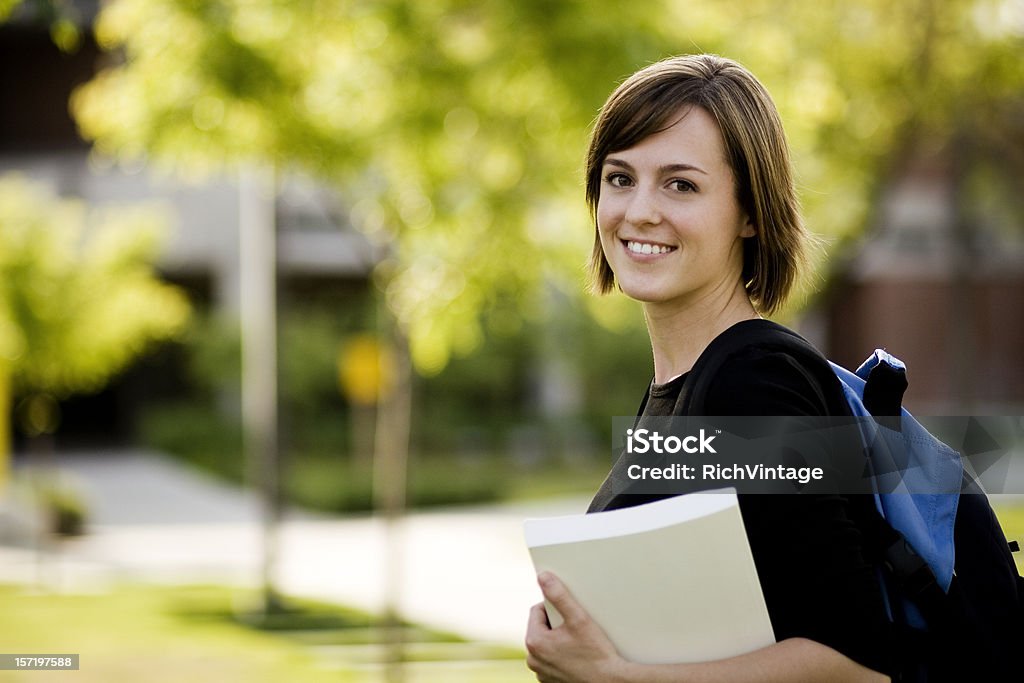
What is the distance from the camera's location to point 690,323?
1.80 meters

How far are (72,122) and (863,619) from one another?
29296 mm

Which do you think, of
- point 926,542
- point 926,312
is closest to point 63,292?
point 926,542

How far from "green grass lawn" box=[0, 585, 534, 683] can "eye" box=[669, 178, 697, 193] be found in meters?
5.87

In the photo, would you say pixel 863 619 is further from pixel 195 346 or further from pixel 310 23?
pixel 195 346

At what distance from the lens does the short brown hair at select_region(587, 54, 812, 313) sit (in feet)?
5.67

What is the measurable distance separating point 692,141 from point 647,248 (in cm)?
17

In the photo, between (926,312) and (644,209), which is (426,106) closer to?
(644,209)

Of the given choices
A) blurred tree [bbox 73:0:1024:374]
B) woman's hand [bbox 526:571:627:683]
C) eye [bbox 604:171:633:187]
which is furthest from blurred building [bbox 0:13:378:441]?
woman's hand [bbox 526:571:627:683]

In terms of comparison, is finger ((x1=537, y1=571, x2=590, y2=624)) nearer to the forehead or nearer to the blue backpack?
the blue backpack

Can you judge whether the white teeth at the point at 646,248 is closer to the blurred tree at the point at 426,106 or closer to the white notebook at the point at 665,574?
the white notebook at the point at 665,574

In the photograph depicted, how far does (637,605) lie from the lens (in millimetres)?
1640

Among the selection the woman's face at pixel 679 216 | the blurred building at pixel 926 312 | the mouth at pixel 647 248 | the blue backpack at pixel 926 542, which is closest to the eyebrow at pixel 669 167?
the woman's face at pixel 679 216

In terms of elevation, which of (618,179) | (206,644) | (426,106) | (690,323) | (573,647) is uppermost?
(426,106)

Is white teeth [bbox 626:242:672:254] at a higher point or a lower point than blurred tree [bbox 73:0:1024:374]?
lower
